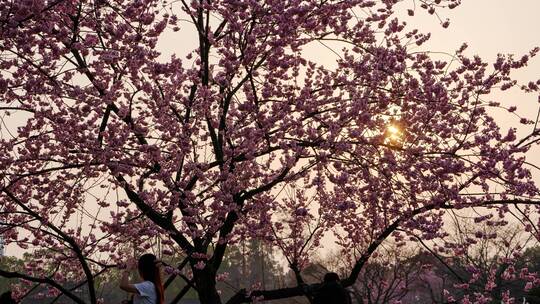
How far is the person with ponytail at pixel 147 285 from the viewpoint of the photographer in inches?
224

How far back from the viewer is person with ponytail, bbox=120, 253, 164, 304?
18.6ft

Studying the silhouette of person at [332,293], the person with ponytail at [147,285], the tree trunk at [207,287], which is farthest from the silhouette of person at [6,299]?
the silhouette of person at [332,293]

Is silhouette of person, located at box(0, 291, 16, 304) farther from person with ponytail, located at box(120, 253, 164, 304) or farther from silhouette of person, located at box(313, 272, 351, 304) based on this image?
silhouette of person, located at box(313, 272, 351, 304)

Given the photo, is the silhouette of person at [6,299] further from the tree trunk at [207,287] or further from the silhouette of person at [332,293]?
the silhouette of person at [332,293]

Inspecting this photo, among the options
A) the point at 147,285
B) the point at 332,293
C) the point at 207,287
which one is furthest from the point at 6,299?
the point at 332,293

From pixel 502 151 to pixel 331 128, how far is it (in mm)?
2850

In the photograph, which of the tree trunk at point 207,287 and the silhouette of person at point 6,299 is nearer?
the silhouette of person at point 6,299

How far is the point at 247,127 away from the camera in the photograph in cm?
973

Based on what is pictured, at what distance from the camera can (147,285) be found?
576cm

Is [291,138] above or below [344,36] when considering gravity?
below

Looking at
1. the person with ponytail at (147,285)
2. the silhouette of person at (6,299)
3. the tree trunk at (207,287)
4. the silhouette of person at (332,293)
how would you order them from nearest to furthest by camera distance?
the person with ponytail at (147,285) → the silhouette of person at (332,293) → the silhouette of person at (6,299) → the tree trunk at (207,287)

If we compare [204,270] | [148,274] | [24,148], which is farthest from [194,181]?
[148,274]

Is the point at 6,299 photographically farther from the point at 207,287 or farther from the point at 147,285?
the point at 207,287

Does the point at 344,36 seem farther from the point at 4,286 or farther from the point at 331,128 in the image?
the point at 4,286
